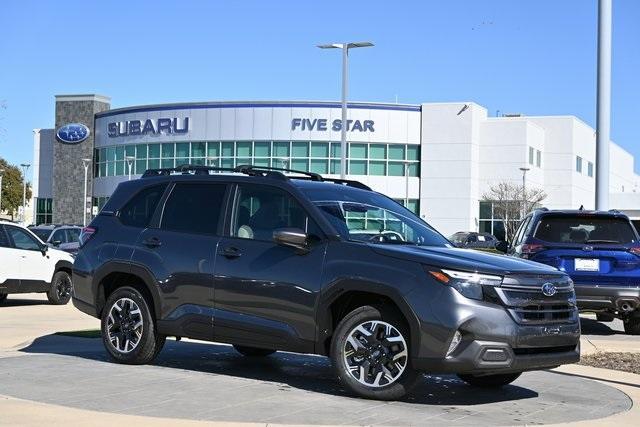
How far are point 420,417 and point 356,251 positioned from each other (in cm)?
150

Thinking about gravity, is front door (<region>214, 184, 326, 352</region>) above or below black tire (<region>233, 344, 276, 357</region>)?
above

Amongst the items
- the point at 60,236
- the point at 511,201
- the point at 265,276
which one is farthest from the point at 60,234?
the point at 511,201

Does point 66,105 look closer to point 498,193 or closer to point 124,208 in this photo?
point 498,193

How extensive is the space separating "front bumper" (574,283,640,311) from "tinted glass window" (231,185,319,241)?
6134 millimetres

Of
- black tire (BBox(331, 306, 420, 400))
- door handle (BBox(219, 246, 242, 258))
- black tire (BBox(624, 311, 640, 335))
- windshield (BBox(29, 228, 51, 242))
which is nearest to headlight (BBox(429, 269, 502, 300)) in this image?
black tire (BBox(331, 306, 420, 400))

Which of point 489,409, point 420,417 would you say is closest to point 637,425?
point 489,409

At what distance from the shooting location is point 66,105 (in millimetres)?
76062

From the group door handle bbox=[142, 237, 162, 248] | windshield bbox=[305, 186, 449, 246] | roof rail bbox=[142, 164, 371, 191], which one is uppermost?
roof rail bbox=[142, 164, 371, 191]

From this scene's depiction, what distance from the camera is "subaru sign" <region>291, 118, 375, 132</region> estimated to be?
211 ft

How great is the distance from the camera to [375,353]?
7.45m

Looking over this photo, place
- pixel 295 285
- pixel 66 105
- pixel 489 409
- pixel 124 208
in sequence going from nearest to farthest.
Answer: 1. pixel 489 409
2. pixel 295 285
3. pixel 124 208
4. pixel 66 105

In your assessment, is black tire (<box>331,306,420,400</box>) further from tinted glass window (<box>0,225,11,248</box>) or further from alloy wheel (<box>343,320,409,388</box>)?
tinted glass window (<box>0,225,11,248</box>)

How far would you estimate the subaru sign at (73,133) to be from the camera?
75.1 metres

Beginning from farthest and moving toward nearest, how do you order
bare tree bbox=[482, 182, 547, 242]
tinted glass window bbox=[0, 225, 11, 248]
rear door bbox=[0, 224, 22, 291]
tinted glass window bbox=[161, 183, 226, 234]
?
bare tree bbox=[482, 182, 547, 242] → tinted glass window bbox=[0, 225, 11, 248] → rear door bbox=[0, 224, 22, 291] → tinted glass window bbox=[161, 183, 226, 234]
